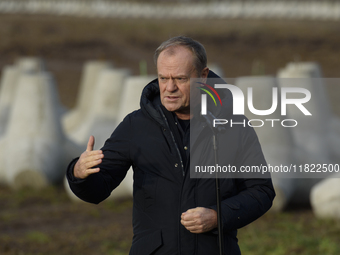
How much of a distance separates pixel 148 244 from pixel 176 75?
2.45ft

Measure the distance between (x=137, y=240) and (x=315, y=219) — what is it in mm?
5279

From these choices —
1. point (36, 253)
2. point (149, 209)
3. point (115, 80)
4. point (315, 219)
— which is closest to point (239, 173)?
point (149, 209)

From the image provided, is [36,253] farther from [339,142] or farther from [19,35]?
[19,35]

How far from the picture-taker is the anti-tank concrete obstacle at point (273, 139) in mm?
7785

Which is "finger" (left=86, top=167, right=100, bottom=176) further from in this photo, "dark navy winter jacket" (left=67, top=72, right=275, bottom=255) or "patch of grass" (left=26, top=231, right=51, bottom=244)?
"patch of grass" (left=26, top=231, right=51, bottom=244)

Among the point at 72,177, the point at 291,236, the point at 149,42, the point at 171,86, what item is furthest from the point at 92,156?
the point at 149,42

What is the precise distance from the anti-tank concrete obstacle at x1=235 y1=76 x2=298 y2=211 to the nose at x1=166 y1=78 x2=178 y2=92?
5.39 metres

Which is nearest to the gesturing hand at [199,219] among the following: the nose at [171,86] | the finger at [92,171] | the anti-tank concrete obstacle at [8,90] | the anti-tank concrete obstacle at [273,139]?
the finger at [92,171]

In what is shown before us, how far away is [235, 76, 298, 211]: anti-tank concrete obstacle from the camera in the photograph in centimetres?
779

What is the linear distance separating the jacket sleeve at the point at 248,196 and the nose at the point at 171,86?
0.37 m

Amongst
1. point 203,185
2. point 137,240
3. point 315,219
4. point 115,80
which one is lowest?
point 137,240

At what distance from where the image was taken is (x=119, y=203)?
8.54m

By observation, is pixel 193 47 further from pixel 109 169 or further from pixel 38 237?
pixel 38 237

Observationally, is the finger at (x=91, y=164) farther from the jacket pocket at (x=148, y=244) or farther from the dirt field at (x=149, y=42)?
the dirt field at (x=149, y=42)
